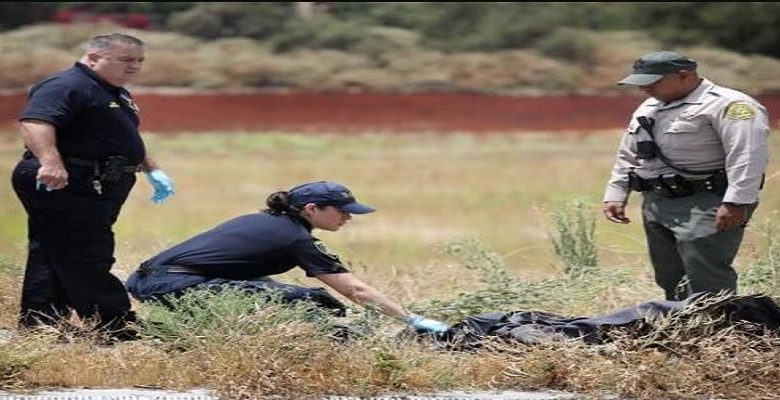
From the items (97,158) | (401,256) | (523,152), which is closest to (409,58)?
(523,152)

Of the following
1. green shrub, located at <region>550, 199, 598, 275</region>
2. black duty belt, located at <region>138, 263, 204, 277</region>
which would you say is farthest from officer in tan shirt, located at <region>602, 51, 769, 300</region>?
black duty belt, located at <region>138, 263, 204, 277</region>

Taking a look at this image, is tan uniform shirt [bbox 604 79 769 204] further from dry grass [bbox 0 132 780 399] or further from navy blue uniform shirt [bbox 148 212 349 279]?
navy blue uniform shirt [bbox 148 212 349 279]

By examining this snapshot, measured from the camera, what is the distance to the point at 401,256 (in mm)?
10984

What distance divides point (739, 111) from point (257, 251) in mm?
2046

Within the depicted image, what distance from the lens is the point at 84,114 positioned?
6.42 meters

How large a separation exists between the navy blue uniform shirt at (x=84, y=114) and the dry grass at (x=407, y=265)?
0.87 m

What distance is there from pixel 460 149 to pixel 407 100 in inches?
27.6

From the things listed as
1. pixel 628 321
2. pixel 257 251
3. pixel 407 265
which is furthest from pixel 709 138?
pixel 407 265

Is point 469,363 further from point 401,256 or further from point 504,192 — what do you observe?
point 504,192

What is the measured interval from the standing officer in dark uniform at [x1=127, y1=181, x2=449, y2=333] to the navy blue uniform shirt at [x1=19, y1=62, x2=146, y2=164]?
1.67ft

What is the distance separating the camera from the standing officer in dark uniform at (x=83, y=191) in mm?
6402

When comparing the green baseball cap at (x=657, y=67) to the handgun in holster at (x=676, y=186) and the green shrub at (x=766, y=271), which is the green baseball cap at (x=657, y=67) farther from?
the green shrub at (x=766, y=271)

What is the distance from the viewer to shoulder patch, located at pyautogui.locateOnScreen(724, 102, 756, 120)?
6.29m

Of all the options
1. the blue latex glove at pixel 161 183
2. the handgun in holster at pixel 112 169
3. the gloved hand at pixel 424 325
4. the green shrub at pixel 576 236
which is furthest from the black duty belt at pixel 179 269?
the green shrub at pixel 576 236
